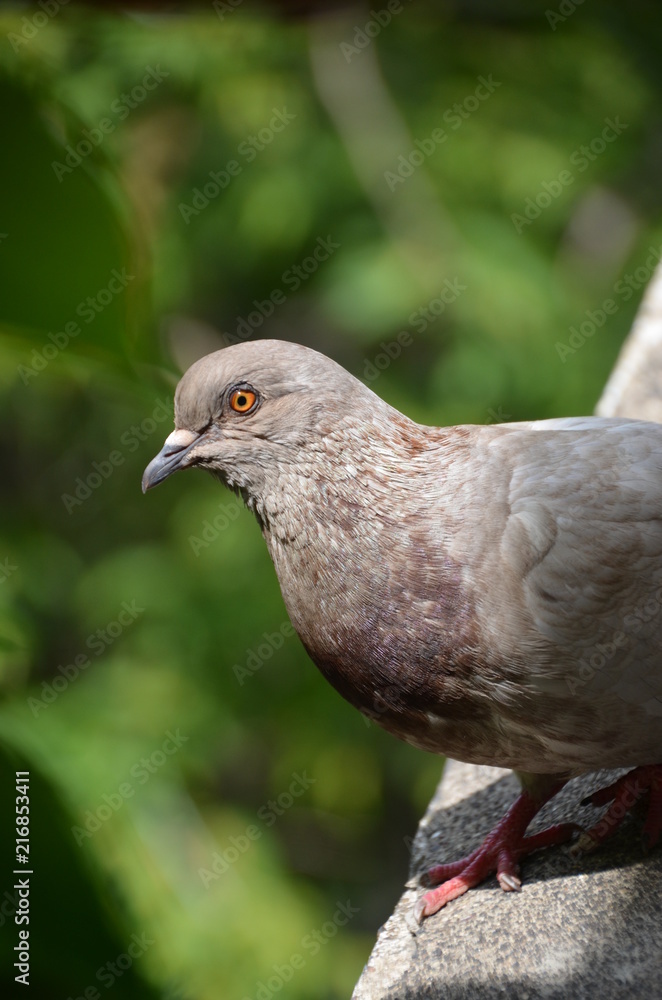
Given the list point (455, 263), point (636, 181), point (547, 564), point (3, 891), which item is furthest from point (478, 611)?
point (636, 181)

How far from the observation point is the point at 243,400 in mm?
2377

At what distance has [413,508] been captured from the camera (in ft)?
7.36

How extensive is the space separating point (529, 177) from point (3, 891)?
4.75 metres

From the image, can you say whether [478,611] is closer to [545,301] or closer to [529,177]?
[545,301]

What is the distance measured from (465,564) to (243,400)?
0.70 meters
